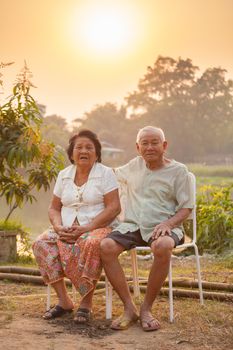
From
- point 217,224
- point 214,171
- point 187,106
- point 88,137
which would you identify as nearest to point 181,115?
point 187,106

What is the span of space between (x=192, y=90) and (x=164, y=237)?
15483mm

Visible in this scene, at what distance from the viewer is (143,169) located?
3.84m

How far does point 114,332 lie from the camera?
3.30 metres

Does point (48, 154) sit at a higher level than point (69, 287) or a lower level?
higher

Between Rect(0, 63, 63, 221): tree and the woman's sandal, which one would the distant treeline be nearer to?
Rect(0, 63, 63, 221): tree

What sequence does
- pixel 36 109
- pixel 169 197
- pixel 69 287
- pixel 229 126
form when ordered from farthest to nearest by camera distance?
pixel 229 126, pixel 36 109, pixel 69 287, pixel 169 197

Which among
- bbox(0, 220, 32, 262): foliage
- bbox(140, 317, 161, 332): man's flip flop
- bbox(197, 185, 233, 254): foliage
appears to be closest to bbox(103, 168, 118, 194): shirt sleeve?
bbox(140, 317, 161, 332): man's flip flop

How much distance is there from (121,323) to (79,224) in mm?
698

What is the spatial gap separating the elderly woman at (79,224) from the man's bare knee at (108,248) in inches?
1.8

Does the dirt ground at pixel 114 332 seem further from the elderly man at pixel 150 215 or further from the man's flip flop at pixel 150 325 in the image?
the elderly man at pixel 150 215

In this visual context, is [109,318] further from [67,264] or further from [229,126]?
[229,126]

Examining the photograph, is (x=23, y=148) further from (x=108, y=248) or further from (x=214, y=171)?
(x=214, y=171)

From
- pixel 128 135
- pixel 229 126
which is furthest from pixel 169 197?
pixel 128 135

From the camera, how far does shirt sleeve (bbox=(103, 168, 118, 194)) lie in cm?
372
